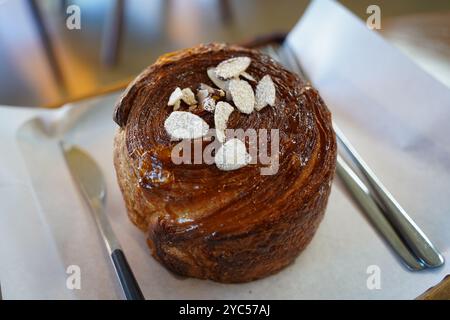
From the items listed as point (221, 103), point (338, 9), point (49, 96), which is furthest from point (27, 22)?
point (221, 103)

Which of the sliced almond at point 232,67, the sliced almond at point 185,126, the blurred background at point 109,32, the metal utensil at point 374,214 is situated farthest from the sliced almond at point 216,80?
the blurred background at point 109,32

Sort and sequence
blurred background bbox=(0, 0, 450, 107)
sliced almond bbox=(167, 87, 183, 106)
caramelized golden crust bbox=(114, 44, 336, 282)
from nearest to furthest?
1. caramelized golden crust bbox=(114, 44, 336, 282)
2. sliced almond bbox=(167, 87, 183, 106)
3. blurred background bbox=(0, 0, 450, 107)

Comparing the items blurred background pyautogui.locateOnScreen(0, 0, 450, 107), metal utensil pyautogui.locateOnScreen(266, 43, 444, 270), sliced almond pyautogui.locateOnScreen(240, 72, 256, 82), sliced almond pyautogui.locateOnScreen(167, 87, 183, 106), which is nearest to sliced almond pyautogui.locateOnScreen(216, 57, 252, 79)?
sliced almond pyautogui.locateOnScreen(240, 72, 256, 82)

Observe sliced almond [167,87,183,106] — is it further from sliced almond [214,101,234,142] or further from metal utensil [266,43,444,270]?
metal utensil [266,43,444,270]

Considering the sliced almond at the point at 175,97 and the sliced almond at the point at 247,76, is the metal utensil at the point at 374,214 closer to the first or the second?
the sliced almond at the point at 247,76

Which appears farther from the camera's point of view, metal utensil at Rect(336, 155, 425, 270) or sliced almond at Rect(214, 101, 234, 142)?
metal utensil at Rect(336, 155, 425, 270)

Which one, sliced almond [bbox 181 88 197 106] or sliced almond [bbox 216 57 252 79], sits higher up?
sliced almond [bbox 216 57 252 79]

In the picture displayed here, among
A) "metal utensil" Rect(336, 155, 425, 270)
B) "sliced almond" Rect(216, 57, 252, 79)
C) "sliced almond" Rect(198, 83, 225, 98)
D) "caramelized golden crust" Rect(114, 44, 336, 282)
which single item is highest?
"sliced almond" Rect(216, 57, 252, 79)

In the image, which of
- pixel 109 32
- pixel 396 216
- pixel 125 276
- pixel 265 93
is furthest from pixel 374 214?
pixel 109 32
